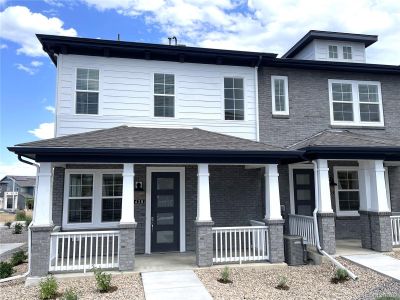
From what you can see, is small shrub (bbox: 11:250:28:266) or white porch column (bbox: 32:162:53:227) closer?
white porch column (bbox: 32:162:53:227)

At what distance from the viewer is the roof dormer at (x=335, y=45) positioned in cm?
1376

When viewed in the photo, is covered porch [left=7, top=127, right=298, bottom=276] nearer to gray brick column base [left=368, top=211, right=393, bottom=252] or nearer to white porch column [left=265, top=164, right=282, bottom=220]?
white porch column [left=265, top=164, right=282, bottom=220]

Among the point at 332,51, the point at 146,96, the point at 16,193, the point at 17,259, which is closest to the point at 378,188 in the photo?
the point at 332,51

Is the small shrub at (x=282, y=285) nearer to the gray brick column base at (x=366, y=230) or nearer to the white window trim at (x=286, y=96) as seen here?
the gray brick column base at (x=366, y=230)

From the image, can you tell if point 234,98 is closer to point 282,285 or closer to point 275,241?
point 275,241

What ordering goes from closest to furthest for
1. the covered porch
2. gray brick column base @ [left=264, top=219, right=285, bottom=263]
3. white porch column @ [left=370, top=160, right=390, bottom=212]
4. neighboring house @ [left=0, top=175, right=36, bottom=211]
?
the covered porch → gray brick column base @ [left=264, top=219, right=285, bottom=263] → white porch column @ [left=370, top=160, right=390, bottom=212] → neighboring house @ [left=0, top=175, right=36, bottom=211]

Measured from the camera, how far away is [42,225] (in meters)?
7.59

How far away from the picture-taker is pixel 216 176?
34.7ft

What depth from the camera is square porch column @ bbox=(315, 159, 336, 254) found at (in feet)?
28.9

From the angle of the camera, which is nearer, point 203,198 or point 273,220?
point 203,198

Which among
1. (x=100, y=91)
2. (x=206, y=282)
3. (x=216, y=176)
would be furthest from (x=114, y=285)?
(x=100, y=91)

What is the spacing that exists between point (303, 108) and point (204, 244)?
247 inches

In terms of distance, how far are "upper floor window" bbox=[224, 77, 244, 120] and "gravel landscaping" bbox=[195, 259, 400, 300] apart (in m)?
5.12

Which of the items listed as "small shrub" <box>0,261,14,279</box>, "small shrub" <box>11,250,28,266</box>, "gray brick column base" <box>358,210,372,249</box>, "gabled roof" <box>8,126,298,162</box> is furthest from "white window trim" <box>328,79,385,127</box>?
"small shrub" <box>11,250,28,266</box>
